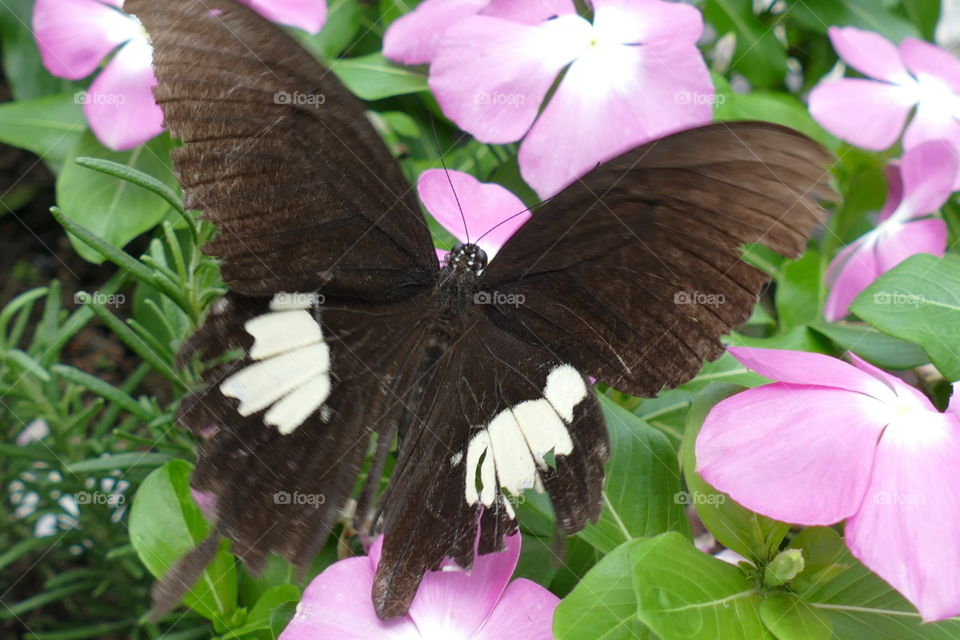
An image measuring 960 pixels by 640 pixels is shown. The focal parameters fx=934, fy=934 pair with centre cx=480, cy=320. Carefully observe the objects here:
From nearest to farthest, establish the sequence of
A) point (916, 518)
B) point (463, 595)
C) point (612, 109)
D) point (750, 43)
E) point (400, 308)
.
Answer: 1. point (916, 518)
2. point (463, 595)
3. point (400, 308)
4. point (612, 109)
5. point (750, 43)

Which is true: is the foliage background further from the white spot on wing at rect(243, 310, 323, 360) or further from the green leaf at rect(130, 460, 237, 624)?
the white spot on wing at rect(243, 310, 323, 360)

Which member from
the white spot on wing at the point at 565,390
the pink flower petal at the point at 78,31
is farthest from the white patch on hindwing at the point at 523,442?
the pink flower petal at the point at 78,31

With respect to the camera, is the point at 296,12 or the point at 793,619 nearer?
the point at 793,619

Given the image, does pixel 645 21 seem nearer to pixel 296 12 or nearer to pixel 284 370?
pixel 296 12

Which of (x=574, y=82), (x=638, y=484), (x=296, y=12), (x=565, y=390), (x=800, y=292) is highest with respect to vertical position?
(x=296, y=12)

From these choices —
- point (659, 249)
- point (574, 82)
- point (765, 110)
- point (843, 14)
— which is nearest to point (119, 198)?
point (574, 82)

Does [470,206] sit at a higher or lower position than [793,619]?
higher

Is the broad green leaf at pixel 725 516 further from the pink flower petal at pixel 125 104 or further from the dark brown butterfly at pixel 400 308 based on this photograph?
the pink flower petal at pixel 125 104
